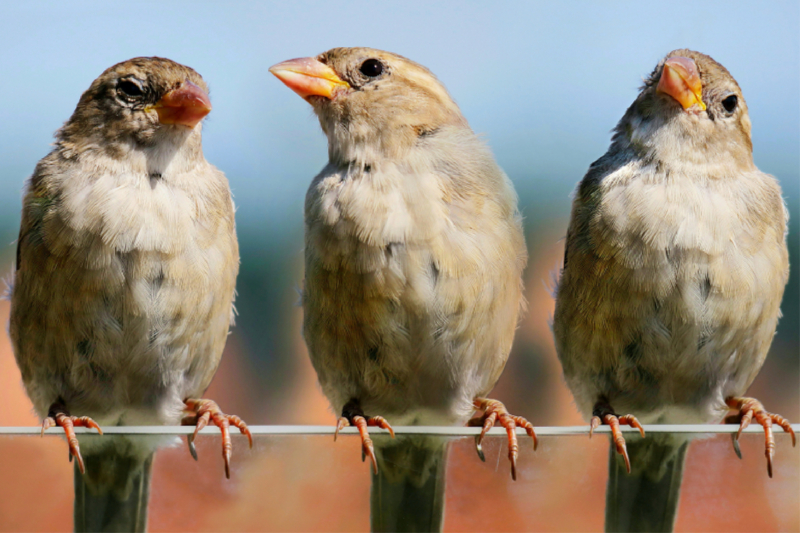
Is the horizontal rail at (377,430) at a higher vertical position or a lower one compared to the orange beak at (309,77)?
lower

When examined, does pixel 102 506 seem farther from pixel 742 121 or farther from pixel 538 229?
pixel 538 229

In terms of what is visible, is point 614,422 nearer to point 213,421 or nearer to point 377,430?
point 377,430

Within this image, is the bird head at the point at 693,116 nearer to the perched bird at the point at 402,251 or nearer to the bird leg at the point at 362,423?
the perched bird at the point at 402,251

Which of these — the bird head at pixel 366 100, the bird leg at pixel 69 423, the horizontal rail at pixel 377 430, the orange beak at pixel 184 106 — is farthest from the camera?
the bird head at pixel 366 100

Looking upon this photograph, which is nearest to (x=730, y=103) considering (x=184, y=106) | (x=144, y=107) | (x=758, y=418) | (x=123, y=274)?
(x=758, y=418)

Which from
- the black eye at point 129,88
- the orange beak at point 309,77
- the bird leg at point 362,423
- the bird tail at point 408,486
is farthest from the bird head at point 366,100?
the bird tail at point 408,486

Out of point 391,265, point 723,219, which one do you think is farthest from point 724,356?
point 391,265

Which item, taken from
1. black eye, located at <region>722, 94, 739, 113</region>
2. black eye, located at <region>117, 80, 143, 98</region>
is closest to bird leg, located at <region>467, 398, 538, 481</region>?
black eye, located at <region>722, 94, 739, 113</region>
